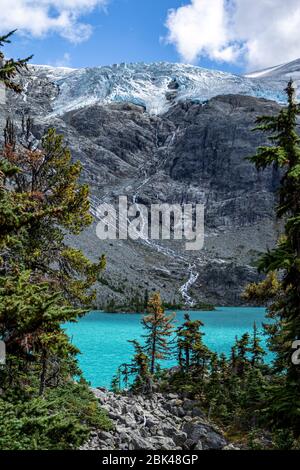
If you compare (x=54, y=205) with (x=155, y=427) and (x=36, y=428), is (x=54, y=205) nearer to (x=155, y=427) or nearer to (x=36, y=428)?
(x=36, y=428)

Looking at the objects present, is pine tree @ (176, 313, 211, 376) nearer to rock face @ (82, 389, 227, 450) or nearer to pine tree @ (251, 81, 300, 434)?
rock face @ (82, 389, 227, 450)

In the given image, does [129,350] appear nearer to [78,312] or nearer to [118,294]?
[78,312]

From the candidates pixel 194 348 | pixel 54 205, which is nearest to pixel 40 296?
pixel 54 205

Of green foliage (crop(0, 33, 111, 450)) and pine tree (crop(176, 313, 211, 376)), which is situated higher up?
green foliage (crop(0, 33, 111, 450))

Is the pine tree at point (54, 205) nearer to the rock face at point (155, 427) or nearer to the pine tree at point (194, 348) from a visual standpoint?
the rock face at point (155, 427)

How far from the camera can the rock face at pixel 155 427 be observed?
1592 centimetres

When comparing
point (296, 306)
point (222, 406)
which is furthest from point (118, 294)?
point (296, 306)

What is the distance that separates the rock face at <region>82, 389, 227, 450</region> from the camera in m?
15.9

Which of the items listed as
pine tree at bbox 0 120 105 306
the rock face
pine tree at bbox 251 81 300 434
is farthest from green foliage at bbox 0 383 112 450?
pine tree at bbox 0 120 105 306

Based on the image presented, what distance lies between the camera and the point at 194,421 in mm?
20359

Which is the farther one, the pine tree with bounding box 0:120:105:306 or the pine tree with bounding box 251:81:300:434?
the pine tree with bounding box 0:120:105:306

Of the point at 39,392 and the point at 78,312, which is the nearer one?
the point at 78,312
